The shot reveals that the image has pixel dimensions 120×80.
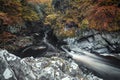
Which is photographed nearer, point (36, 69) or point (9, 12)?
point (36, 69)

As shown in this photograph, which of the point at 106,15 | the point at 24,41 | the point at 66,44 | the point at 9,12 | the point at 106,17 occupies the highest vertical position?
the point at 9,12

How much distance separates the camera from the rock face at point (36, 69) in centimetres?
728

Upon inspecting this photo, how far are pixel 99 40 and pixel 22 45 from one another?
6.51m

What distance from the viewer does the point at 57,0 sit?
20.3 m

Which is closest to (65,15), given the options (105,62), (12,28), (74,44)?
(74,44)

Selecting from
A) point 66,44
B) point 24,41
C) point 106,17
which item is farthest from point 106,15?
point 24,41

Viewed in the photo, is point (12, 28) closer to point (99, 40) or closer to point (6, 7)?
point (6, 7)

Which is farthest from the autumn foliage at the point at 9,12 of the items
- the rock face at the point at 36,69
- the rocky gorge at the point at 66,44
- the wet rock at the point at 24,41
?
the rock face at the point at 36,69

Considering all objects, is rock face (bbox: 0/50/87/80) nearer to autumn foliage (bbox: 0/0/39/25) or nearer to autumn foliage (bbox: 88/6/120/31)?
autumn foliage (bbox: 0/0/39/25)

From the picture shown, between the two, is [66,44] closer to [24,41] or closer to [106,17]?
[24,41]

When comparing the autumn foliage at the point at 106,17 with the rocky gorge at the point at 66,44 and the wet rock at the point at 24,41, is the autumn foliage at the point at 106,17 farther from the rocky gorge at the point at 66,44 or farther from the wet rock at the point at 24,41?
the wet rock at the point at 24,41

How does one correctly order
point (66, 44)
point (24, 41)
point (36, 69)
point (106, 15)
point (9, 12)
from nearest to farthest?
point (36, 69) < point (106, 15) < point (9, 12) < point (66, 44) < point (24, 41)

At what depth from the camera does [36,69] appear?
7.58m

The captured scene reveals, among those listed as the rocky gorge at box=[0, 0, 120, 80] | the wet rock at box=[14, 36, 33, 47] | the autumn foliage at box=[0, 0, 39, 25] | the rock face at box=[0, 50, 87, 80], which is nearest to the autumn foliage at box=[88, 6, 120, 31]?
the rocky gorge at box=[0, 0, 120, 80]
